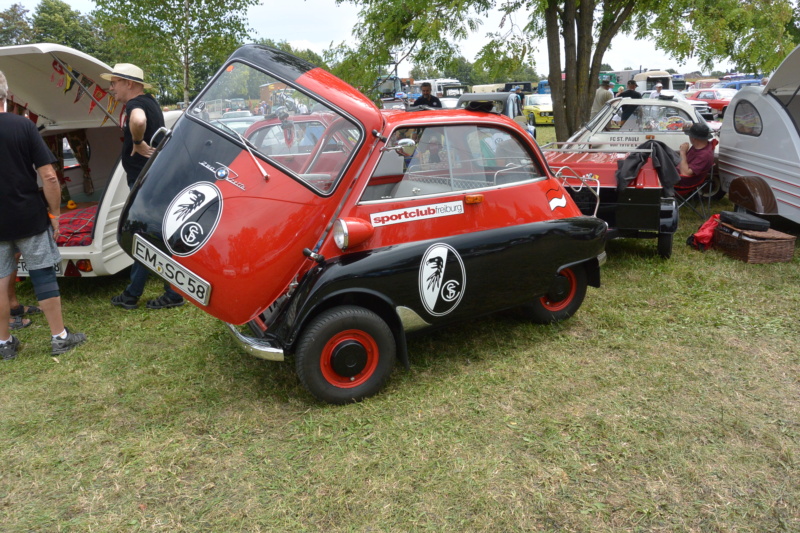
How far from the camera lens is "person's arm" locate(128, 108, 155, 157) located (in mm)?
4543

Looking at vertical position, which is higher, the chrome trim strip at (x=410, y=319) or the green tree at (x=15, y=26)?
the green tree at (x=15, y=26)

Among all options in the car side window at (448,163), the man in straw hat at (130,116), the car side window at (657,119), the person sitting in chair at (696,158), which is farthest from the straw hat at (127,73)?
the car side window at (657,119)

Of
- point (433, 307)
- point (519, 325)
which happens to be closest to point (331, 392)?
point (433, 307)

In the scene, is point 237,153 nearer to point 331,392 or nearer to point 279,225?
point 279,225

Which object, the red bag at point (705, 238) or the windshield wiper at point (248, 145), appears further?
the red bag at point (705, 238)

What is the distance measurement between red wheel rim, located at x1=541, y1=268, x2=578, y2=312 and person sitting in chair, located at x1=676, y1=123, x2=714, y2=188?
3722mm

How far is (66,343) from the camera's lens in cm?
430

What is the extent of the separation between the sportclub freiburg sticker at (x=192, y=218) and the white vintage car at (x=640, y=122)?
685cm

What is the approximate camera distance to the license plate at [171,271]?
127 inches

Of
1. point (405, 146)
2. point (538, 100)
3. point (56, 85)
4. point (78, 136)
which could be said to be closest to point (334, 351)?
point (405, 146)

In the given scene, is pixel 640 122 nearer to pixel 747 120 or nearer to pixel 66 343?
pixel 747 120

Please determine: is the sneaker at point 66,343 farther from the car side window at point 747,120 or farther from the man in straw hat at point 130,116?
the car side window at point 747,120

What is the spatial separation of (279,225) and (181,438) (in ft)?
4.44

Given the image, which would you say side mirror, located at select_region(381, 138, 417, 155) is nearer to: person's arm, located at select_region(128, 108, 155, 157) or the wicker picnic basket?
person's arm, located at select_region(128, 108, 155, 157)
